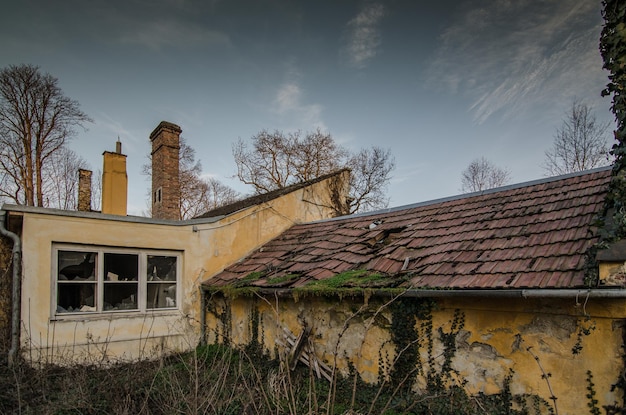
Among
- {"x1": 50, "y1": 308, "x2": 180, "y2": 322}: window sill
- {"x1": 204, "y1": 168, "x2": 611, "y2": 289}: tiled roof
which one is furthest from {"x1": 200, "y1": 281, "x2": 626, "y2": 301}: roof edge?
{"x1": 50, "y1": 308, "x2": 180, "y2": 322}: window sill

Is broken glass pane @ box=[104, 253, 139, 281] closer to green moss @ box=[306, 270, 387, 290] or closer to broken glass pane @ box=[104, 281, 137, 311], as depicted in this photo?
broken glass pane @ box=[104, 281, 137, 311]

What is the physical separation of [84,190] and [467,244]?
52.6 feet

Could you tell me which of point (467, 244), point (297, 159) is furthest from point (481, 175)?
point (467, 244)

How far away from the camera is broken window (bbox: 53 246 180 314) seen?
7.30m

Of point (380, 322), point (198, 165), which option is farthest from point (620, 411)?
point (198, 165)

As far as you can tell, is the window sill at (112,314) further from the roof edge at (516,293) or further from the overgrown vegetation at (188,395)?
the roof edge at (516,293)

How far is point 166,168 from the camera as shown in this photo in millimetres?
12727

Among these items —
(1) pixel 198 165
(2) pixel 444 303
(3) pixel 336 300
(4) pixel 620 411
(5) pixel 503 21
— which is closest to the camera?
(4) pixel 620 411

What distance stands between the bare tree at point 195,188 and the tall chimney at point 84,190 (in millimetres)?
9132

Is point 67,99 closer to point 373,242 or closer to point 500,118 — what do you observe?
point 373,242

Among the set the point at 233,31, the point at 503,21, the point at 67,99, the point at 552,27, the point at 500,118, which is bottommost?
the point at 500,118

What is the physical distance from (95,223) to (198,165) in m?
22.9

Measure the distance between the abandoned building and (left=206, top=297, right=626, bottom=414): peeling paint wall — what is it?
1cm

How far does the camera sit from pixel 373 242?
737 cm
